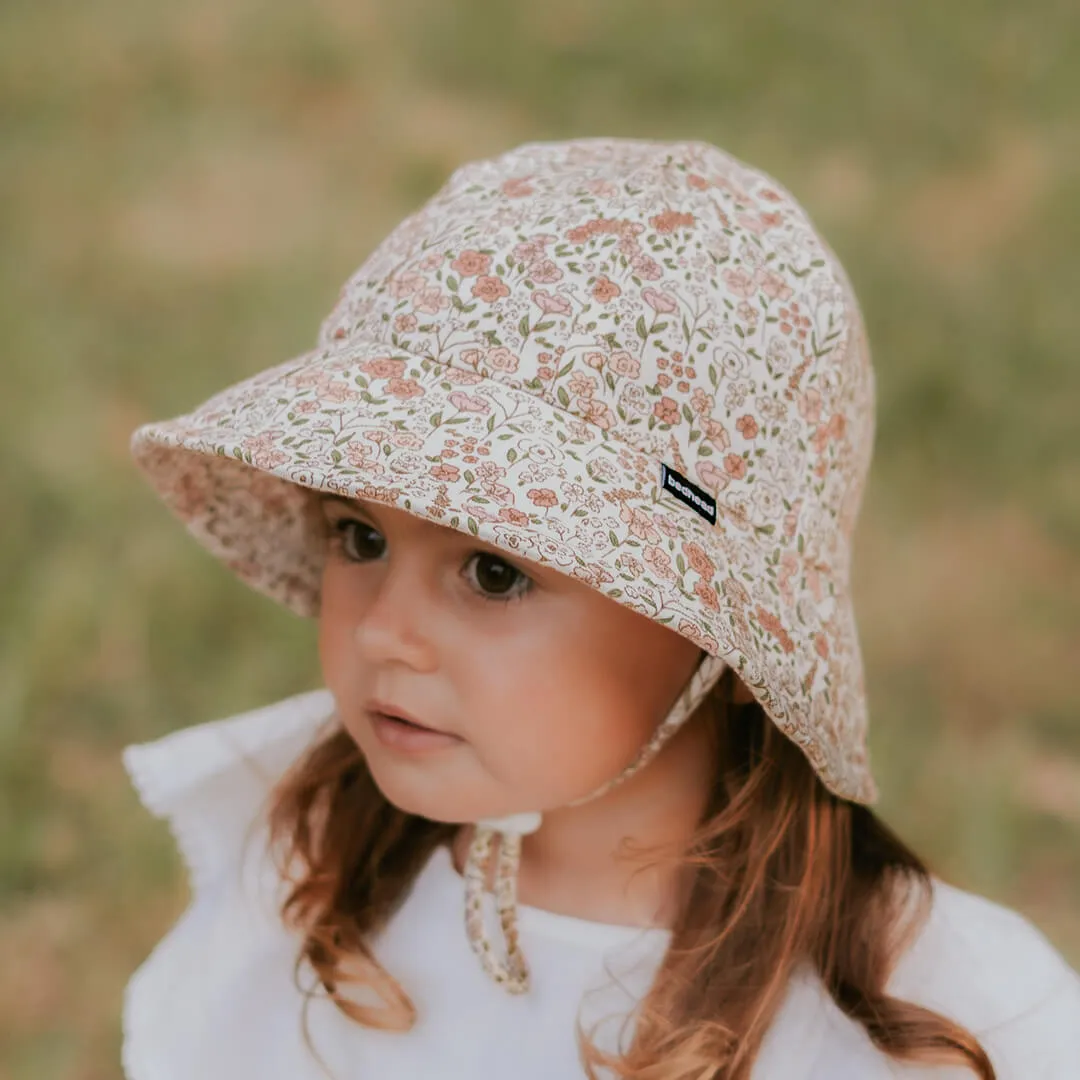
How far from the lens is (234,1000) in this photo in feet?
4.19

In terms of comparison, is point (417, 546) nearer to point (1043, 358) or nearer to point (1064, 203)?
point (1043, 358)

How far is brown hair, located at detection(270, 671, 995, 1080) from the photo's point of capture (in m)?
1.08

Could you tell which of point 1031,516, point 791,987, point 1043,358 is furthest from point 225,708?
point 1043,358

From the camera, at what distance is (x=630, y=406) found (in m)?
0.96

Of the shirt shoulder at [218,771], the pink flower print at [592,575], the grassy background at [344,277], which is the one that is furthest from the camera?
the grassy background at [344,277]

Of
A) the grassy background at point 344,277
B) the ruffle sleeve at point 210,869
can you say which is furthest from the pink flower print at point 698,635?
the grassy background at point 344,277

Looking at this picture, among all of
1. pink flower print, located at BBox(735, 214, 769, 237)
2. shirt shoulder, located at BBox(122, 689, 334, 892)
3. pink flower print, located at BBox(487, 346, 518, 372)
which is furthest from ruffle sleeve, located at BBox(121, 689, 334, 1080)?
pink flower print, located at BBox(735, 214, 769, 237)

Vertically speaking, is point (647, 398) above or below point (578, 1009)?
above

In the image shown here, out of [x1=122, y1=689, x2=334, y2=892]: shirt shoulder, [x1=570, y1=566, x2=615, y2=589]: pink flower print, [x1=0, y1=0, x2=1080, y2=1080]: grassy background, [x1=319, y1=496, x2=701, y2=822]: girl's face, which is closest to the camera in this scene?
[x1=570, y1=566, x2=615, y2=589]: pink flower print

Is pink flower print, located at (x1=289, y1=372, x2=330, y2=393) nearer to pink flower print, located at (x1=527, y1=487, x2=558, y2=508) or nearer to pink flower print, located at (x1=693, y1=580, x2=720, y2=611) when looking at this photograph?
pink flower print, located at (x1=527, y1=487, x2=558, y2=508)

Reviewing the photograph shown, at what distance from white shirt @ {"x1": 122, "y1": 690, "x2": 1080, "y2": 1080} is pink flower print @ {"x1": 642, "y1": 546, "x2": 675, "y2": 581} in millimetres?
398

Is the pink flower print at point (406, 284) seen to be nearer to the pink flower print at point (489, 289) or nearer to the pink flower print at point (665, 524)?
the pink flower print at point (489, 289)

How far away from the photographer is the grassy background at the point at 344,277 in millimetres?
1862

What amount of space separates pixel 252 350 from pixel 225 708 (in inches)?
28.7
